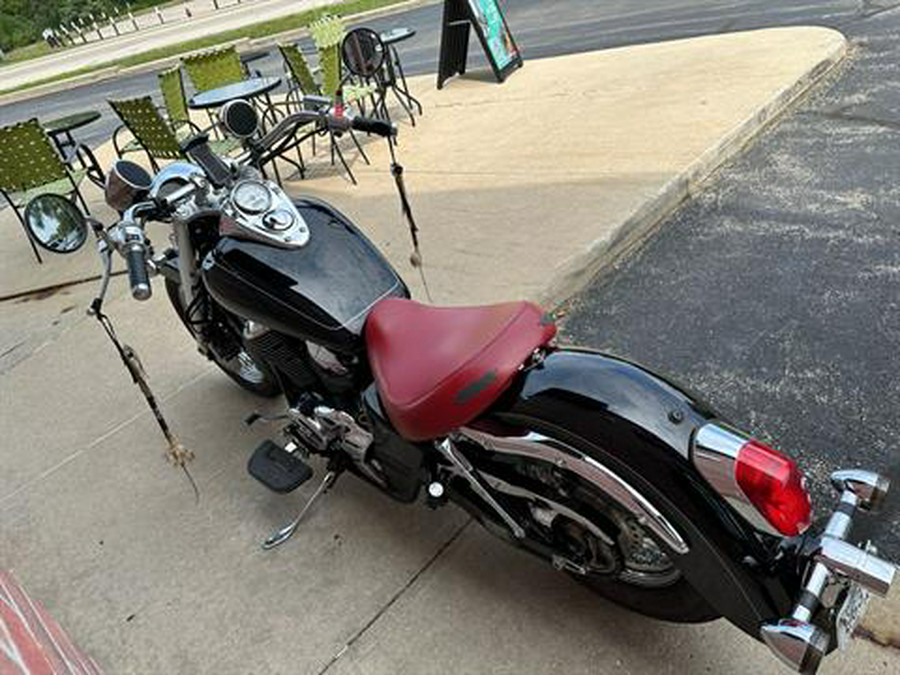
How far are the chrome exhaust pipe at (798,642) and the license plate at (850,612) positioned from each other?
2.2 inches

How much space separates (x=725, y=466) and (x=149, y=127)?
6344 mm

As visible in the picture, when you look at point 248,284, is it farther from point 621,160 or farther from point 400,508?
point 621,160

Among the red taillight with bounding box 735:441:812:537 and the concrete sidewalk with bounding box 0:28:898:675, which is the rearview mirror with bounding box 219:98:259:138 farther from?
the red taillight with bounding box 735:441:812:537

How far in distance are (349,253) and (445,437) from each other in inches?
31.2

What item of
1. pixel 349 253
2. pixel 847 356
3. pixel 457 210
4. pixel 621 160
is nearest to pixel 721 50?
pixel 621 160

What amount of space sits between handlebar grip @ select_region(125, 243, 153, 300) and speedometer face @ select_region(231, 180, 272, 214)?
1.16ft

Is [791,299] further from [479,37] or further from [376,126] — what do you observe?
[479,37]

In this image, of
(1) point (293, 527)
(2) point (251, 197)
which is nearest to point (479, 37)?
(2) point (251, 197)

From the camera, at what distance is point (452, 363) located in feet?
6.51

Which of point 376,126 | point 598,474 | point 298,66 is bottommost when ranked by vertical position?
point 598,474

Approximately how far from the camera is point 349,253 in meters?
2.59

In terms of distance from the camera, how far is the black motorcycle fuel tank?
8.00 feet

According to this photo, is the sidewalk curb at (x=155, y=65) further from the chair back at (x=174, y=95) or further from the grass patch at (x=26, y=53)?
the grass patch at (x=26, y=53)

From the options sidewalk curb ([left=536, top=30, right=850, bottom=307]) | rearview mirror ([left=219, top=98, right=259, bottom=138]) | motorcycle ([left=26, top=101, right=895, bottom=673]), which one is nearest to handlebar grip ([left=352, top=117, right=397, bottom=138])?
motorcycle ([left=26, top=101, right=895, bottom=673])
